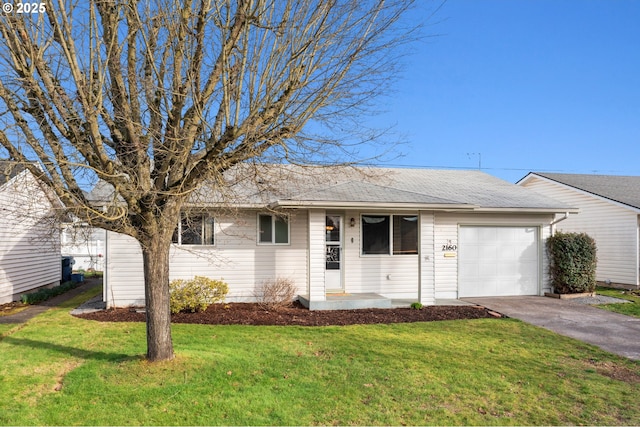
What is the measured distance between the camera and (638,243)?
1441 cm

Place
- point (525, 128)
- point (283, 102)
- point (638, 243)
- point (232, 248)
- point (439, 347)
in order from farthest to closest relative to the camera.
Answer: point (525, 128) → point (638, 243) → point (232, 248) → point (439, 347) → point (283, 102)

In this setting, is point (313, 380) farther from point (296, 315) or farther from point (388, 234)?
point (388, 234)

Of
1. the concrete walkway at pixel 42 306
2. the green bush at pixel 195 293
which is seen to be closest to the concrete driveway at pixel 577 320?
the green bush at pixel 195 293

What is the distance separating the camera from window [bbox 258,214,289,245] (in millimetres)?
11352

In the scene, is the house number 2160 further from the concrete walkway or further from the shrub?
the concrete walkway

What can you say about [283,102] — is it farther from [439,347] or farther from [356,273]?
[356,273]

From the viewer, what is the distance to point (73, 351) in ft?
21.2

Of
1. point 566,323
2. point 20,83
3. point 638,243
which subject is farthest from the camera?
point 638,243

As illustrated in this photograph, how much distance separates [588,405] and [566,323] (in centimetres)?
488

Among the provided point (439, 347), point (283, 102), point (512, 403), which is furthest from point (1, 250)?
point (512, 403)

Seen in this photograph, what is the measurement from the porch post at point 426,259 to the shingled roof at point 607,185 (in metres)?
8.40

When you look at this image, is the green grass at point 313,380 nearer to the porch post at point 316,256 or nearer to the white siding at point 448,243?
the porch post at point 316,256

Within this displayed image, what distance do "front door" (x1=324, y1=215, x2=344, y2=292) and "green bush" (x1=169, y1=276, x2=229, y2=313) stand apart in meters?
2.75

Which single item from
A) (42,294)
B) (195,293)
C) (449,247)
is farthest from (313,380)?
(42,294)
